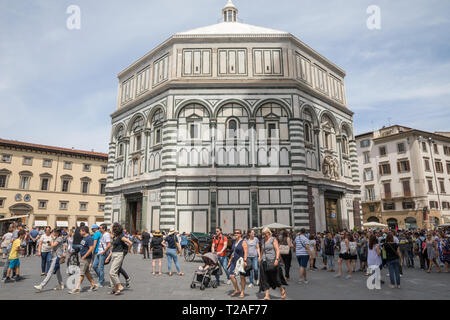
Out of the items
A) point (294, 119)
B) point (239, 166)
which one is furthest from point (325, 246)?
point (294, 119)

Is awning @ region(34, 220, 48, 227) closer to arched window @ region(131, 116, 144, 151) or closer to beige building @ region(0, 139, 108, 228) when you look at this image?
beige building @ region(0, 139, 108, 228)

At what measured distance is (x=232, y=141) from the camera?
22875mm

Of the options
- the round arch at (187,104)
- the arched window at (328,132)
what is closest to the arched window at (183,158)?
the round arch at (187,104)

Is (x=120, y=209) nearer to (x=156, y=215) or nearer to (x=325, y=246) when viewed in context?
(x=156, y=215)

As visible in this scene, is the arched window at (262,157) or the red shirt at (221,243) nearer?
the red shirt at (221,243)

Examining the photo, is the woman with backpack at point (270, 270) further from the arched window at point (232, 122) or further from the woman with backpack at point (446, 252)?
the arched window at point (232, 122)

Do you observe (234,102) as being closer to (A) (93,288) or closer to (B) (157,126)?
(B) (157,126)

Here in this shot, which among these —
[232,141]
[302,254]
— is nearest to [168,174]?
[232,141]

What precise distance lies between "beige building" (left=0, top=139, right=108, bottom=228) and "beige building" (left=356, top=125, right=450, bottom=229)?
40409mm

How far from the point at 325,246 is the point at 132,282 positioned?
7.54m

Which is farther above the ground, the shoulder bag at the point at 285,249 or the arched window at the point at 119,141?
the arched window at the point at 119,141

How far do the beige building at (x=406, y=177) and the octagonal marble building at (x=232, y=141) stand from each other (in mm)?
16447

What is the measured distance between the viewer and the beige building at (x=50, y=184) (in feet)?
134

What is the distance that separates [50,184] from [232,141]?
3334 cm
